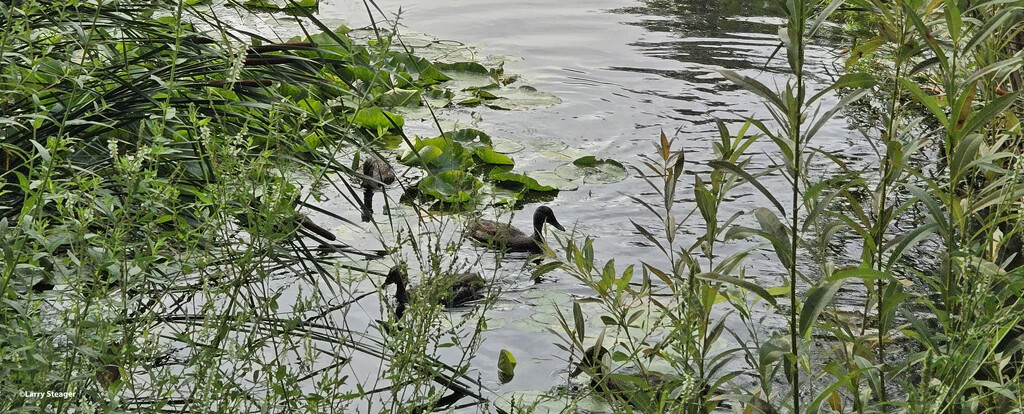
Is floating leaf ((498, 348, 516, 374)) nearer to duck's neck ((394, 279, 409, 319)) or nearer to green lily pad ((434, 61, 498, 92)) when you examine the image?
duck's neck ((394, 279, 409, 319))

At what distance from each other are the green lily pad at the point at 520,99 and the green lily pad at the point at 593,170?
1053mm

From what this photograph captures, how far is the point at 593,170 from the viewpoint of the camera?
5.23m

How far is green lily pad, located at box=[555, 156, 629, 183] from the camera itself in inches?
202

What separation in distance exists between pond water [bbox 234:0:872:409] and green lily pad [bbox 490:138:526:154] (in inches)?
2.3

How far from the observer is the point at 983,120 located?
1.72m

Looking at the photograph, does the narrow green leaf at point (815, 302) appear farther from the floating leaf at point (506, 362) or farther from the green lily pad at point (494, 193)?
the green lily pad at point (494, 193)

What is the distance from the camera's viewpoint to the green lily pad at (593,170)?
5.14 meters

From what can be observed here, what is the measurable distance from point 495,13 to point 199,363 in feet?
23.9

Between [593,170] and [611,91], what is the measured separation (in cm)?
156

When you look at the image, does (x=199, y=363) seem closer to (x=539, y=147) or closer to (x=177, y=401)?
(x=177, y=401)

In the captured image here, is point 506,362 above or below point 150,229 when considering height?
below

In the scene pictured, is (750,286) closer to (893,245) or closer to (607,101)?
(893,245)

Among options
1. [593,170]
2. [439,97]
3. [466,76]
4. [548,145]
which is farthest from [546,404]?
[466,76]

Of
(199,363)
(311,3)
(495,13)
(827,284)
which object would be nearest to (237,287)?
(199,363)
